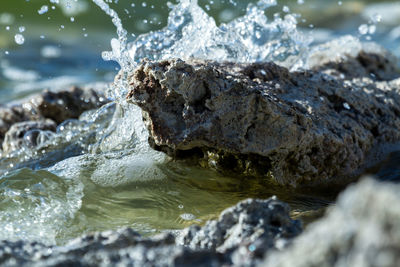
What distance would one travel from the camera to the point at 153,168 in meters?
3.09

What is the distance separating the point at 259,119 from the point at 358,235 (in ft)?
5.55

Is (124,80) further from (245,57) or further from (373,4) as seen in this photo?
(373,4)

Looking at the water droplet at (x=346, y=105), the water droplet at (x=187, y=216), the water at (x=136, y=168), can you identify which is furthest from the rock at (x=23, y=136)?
the water droplet at (x=346, y=105)

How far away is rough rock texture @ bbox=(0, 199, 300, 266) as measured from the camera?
1.37 metres

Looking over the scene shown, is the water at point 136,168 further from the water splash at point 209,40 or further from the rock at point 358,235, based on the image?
the rock at point 358,235

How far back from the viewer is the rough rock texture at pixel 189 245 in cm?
137

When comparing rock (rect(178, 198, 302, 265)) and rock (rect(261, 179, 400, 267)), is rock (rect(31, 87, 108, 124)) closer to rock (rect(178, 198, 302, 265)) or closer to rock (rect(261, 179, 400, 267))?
rock (rect(178, 198, 302, 265))

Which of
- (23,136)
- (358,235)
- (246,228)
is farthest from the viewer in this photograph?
(23,136)

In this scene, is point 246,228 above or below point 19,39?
below

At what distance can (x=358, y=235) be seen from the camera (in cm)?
102

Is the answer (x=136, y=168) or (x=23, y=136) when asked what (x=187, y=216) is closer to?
(x=136, y=168)

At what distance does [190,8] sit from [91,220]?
2.09m

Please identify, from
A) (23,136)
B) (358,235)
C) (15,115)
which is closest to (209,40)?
(23,136)

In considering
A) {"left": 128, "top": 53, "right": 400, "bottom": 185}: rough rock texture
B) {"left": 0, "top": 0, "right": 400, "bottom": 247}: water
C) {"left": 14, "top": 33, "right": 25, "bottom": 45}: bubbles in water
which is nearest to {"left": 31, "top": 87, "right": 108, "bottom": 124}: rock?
{"left": 0, "top": 0, "right": 400, "bottom": 247}: water
